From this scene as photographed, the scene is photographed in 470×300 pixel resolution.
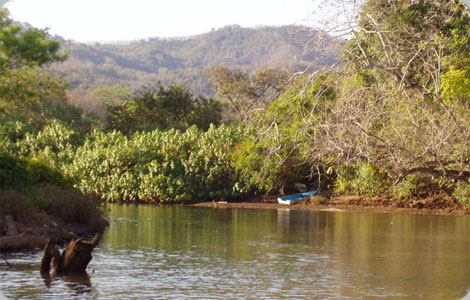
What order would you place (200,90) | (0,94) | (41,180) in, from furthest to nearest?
(200,90) → (0,94) → (41,180)

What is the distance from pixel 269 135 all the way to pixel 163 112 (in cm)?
3473

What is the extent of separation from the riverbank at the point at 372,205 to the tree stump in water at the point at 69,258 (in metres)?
17.7

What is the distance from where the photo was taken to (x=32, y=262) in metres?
12.7

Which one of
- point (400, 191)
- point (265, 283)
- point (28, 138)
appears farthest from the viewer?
point (28, 138)

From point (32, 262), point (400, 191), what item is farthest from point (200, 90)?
point (32, 262)

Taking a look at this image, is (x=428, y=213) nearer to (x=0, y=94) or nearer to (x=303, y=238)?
(x=303, y=238)

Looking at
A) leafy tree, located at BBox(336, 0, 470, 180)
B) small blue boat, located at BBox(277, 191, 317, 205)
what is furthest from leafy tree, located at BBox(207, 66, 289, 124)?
leafy tree, located at BBox(336, 0, 470, 180)

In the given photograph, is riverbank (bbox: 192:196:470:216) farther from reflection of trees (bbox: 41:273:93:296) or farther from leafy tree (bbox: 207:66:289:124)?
leafy tree (bbox: 207:66:289:124)

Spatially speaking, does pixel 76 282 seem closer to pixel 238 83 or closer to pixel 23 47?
pixel 23 47

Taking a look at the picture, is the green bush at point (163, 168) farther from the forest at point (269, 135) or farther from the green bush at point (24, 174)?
the green bush at point (24, 174)

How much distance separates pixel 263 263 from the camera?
13336 mm

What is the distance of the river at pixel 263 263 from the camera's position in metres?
10.5

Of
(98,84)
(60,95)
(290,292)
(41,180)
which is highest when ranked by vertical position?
(98,84)

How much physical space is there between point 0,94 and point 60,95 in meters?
26.2
